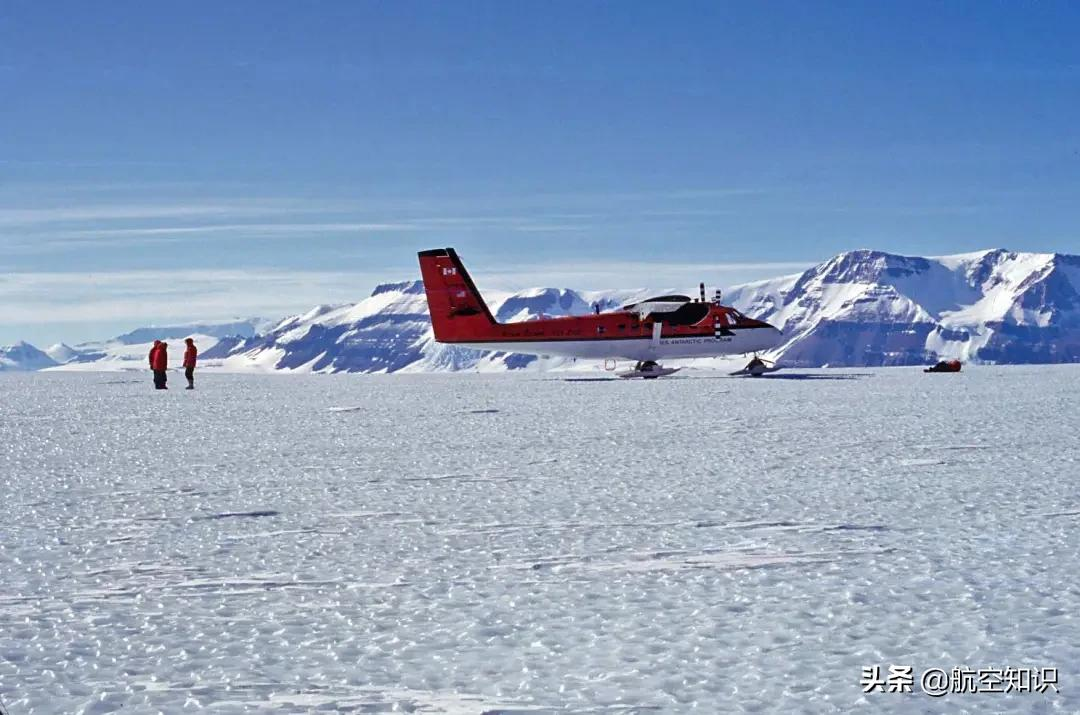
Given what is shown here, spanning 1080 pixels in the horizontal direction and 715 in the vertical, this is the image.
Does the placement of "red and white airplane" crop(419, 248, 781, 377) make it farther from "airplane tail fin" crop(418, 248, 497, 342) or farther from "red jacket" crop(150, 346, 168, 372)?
"red jacket" crop(150, 346, 168, 372)

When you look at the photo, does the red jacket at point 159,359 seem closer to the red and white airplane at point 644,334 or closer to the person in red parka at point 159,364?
the person in red parka at point 159,364

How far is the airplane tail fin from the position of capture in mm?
46938

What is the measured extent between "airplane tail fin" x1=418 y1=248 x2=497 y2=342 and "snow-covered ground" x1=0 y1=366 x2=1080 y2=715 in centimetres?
2885

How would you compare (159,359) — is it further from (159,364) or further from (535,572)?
(535,572)

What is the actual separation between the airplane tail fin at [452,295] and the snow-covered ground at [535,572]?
28.8 metres

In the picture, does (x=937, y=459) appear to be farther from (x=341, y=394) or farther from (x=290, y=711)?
(x=341, y=394)

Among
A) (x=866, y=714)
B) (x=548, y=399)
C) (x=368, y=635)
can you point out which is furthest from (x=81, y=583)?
(x=548, y=399)

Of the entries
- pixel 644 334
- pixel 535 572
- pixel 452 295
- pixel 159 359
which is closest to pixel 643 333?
pixel 644 334

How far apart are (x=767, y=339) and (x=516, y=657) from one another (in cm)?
4143

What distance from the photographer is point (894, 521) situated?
33.3ft

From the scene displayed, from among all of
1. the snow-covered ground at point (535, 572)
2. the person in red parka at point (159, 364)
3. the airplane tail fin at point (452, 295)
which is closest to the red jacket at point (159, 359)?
the person in red parka at point (159, 364)

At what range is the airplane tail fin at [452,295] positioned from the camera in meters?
46.9

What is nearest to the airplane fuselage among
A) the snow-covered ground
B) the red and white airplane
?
the red and white airplane

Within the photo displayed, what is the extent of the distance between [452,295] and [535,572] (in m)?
39.4
